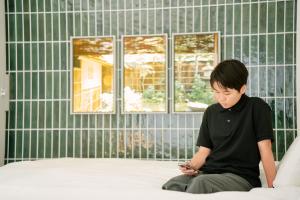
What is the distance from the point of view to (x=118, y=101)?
379cm

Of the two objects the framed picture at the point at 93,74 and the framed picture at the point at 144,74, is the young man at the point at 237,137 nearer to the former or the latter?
the framed picture at the point at 144,74

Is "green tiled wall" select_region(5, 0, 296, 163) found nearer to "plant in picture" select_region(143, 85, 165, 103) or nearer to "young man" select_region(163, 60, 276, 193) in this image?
"plant in picture" select_region(143, 85, 165, 103)

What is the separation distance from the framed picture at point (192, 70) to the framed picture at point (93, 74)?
0.59m

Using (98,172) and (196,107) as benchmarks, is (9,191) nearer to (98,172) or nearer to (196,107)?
(98,172)

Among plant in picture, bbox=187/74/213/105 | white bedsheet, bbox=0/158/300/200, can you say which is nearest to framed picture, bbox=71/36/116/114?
plant in picture, bbox=187/74/213/105

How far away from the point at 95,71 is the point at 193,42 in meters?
0.94

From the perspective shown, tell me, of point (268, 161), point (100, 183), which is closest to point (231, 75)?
point (268, 161)

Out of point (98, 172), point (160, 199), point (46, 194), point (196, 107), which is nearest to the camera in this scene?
point (160, 199)

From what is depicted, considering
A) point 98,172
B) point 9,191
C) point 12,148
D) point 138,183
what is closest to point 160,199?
point 138,183

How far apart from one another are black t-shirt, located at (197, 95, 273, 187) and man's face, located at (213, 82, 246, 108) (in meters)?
0.04

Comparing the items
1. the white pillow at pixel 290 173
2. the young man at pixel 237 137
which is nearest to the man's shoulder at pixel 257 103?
the young man at pixel 237 137

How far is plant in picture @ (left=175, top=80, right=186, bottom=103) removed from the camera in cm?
367

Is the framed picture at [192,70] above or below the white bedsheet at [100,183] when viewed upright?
above

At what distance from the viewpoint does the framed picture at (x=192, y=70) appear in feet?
11.9
